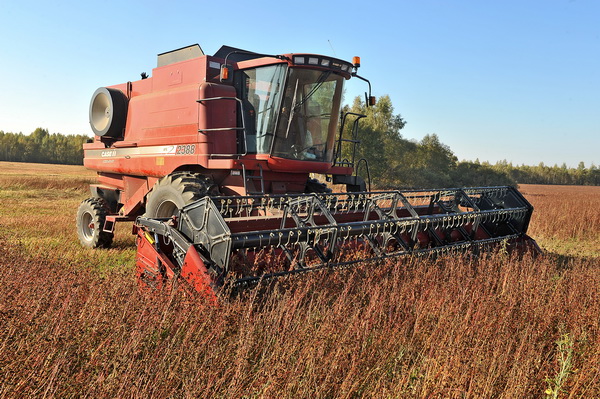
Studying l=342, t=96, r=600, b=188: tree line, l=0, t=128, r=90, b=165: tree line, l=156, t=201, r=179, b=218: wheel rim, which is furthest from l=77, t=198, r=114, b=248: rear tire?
l=0, t=128, r=90, b=165: tree line

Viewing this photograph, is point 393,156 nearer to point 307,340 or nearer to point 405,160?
point 405,160

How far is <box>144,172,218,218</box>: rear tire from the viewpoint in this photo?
4.96m

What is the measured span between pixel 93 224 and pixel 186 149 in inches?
108

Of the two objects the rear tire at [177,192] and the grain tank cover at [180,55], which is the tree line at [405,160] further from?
the rear tire at [177,192]

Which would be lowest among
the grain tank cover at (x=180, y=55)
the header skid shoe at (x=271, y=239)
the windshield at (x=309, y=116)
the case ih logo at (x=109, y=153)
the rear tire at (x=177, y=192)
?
the header skid shoe at (x=271, y=239)

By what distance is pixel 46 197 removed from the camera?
54.7 ft

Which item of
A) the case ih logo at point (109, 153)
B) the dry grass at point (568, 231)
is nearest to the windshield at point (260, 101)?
the case ih logo at point (109, 153)

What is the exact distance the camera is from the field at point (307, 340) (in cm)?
221

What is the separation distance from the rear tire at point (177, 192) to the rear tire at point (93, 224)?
2.24m

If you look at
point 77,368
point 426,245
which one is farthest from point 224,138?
point 77,368

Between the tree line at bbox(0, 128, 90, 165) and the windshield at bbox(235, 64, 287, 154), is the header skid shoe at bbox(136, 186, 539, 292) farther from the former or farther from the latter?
the tree line at bbox(0, 128, 90, 165)

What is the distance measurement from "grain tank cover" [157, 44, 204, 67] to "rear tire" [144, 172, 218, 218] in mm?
1911

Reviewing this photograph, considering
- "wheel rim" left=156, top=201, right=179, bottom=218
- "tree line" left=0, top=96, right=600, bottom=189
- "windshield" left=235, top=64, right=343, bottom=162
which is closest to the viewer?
"wheel rim" left=156, top=201, right=179, bottom=218

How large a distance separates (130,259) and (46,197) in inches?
492
